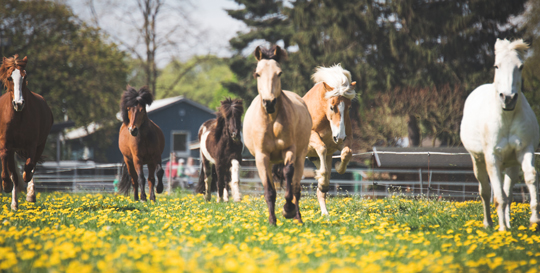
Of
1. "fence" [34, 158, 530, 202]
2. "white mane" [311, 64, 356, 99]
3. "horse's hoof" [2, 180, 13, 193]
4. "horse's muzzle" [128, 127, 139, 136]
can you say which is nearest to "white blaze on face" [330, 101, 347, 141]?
"white mane" [311, 64, 356, 99]

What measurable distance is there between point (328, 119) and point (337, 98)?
0.40m

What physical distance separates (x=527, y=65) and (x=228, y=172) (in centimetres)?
2370

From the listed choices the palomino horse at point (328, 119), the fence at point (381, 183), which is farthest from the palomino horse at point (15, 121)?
the fence at point (381, 183)

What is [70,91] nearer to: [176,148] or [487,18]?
[176,148]

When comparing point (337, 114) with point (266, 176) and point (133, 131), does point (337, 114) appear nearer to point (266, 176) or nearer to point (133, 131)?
point (266, 176)

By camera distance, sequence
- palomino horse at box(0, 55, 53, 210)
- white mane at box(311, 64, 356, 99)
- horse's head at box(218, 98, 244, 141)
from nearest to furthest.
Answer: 1. white mane at box(311, 64, 356, 99)
2. palomino horse at box(0, 55, 53, 210)
3. horse's head at box(218, 98, 244, 141)

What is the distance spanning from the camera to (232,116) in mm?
10875

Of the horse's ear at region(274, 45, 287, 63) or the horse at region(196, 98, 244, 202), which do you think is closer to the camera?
the horse's ear at region(274, 45, 287, 63)

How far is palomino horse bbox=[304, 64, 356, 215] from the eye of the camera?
761cm

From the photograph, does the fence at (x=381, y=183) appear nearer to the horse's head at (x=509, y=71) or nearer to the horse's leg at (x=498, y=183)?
the horse's leg at (x=498, y=183)

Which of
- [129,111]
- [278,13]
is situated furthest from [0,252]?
[278,13]

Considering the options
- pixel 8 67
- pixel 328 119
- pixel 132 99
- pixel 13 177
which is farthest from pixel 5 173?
pixel 328 119

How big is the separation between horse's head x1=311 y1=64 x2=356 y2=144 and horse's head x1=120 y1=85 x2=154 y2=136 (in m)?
4.79

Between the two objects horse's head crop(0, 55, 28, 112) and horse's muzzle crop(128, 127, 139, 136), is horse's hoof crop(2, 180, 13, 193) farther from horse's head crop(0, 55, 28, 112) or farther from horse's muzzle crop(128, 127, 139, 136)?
horse's muzzle crop(128, 127, 139, 136)
